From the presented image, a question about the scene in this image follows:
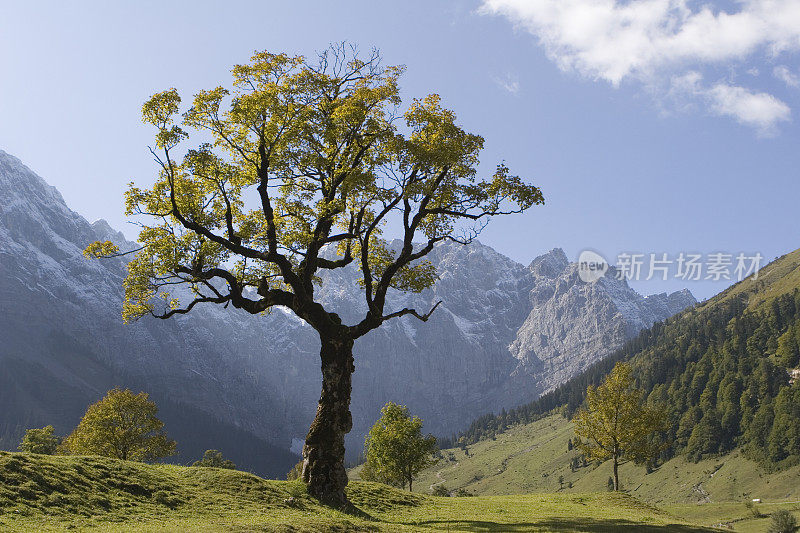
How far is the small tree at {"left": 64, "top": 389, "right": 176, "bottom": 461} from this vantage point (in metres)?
74.2

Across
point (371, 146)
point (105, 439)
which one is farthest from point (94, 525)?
point (105, 439)

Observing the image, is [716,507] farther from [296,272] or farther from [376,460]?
[296,272]

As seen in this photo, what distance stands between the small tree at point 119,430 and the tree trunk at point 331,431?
55.3m

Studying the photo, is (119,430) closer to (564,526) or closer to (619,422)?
(619,422)

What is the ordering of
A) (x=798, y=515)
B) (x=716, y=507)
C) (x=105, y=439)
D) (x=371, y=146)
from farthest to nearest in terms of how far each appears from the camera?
(x=716, y=507)
(x=798, y=515)
(x=105, y=439)
(x=371, y=146)

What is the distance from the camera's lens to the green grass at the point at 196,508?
2131 cm

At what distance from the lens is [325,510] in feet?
91.6

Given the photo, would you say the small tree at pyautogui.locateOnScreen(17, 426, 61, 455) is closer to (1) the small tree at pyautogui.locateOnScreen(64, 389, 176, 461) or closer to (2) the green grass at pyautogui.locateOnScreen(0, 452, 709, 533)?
(1) the small tree at pyautogui.locateOnScreen(64, 389, 176, 461)

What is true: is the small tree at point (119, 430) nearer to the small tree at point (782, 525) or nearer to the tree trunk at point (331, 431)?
the tree trunk at point (331, 431)

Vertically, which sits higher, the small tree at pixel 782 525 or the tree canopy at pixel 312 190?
the tree canopy at pixel 312 190

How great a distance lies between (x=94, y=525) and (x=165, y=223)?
1624 centimetres

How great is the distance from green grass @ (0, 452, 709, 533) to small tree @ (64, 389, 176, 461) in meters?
49.8

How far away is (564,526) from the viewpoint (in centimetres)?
3072

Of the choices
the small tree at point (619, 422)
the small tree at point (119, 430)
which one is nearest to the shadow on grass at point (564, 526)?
the small tree at point (619, 422)
